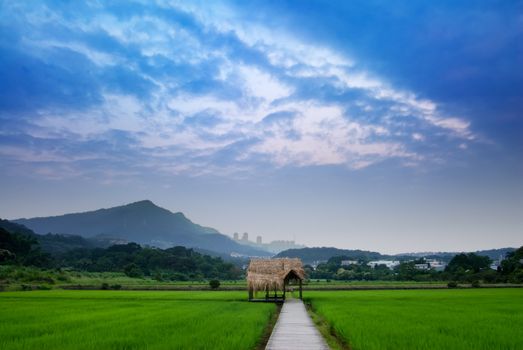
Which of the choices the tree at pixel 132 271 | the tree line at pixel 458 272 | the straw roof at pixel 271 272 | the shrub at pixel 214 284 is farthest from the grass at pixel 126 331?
the tree at pixel 132 271

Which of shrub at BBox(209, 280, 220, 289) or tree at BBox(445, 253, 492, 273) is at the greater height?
tree at BBox(445, 253, 492, 273)

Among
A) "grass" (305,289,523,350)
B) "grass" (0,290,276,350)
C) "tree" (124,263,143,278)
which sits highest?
"tree" (124,263,143,278)

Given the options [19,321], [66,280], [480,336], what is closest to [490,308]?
[480,336]

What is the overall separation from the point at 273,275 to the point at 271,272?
15.7 inches

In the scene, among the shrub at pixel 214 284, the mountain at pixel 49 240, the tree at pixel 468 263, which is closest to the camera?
the shrub at pixel 214 284

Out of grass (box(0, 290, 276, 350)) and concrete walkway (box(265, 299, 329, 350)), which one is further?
grass (box(0, 290, 276, 350))

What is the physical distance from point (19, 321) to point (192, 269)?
73.1 meters

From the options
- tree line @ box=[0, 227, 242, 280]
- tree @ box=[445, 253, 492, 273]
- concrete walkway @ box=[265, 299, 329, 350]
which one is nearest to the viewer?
concrete walkway @ box=[265, 299, 329, 350]

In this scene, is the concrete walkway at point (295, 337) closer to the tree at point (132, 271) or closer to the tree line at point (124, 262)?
the tree line at point (124, 262)

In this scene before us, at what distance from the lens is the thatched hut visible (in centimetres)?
2945

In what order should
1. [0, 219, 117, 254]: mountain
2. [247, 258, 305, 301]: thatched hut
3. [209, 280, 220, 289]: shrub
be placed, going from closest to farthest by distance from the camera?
1. [247, 258, 305, 301]: thatched hut
2. [209, 280, 220, 289]: shrub
3. [0, 219, 117, 254]: mountain

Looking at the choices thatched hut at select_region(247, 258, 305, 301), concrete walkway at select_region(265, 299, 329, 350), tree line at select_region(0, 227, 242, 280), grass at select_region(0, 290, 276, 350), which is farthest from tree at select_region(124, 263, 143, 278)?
concrete walkway at select_region(265, 299, 329, 350)

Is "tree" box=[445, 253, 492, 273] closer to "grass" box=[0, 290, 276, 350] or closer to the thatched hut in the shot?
the thatched hut

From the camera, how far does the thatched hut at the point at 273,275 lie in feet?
96.6
